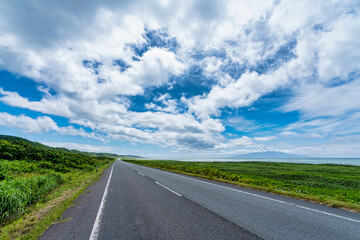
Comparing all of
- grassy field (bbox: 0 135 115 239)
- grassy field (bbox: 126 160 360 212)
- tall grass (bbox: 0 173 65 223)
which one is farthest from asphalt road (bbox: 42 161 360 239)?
tall grass (bbox: 0 173 65 223)

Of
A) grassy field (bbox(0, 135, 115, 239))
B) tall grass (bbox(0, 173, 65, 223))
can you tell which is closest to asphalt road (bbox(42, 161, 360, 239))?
grassy field (bbox(0, 135, 115, 239))

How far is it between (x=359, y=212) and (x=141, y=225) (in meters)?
8.23

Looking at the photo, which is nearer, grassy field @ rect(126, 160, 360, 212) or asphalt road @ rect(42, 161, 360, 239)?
asphalt road @ rect(42, 161, 360, 239)

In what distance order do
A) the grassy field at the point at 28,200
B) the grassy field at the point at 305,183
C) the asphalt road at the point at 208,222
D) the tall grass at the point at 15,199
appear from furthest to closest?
the grassy field at the point at 305,183 → the tall grass at the point at 15,199 → the grassy field at the point at 28,200 → the asphalt road at the point at 208,222

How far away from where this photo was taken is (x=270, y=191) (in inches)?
432

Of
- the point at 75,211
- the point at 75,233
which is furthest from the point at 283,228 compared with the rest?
the point at 75,211

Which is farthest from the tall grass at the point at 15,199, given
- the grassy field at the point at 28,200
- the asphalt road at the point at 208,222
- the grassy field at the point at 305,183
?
the grassy field at the point at 305,183

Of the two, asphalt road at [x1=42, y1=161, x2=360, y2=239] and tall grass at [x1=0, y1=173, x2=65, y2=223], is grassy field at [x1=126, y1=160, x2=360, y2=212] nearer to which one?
asphalt road at [x1=42, y1=161, x2=360, y2=239]

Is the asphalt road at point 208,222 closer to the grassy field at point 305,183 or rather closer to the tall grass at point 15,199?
the grassy field at point 305,183

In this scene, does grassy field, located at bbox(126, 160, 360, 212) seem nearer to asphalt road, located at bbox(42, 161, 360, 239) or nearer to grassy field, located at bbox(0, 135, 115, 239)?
asphalt road, located at bbox(42, 161, 360, 239)

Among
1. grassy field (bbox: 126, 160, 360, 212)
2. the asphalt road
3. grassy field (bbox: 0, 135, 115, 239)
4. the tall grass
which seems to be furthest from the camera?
grassy field (bbox: 126, 160, 360, 212)

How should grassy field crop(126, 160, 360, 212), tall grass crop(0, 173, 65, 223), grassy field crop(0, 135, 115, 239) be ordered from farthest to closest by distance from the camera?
grassy field crop(126, 160, 360, 212) → tall grass crop(0, 173, 65, 223) → grassy field crop(0, 135, 115, 239)

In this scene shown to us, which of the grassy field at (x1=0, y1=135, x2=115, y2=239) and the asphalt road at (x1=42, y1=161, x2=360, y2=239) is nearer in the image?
the asphalt road at (x1=42, y1=161, x2=360, y2=239)

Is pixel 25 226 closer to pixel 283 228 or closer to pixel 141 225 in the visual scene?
pixel 141 225
